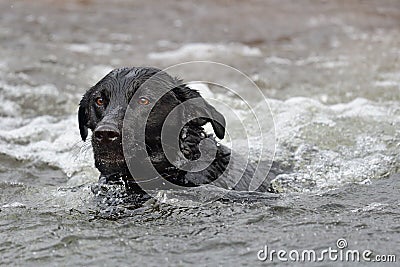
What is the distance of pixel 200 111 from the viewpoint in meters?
5.99

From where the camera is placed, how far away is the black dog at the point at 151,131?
17.7 feet

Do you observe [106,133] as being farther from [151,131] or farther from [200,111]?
[200,111]

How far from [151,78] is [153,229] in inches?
53.3

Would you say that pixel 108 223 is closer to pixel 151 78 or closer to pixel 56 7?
pixel 151 78

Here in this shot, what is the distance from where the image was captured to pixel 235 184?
6004 millimetres

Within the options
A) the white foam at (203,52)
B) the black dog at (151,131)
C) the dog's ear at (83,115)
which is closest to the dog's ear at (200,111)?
the black dog at (151,131)

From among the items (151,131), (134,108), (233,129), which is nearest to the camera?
(134,108)

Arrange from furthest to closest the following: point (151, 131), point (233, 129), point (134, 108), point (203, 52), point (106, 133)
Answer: point (203, 52), point (233, 129), point (151, 131), point (134, 108), point (106, 133)

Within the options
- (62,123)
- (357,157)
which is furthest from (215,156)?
(62,123)

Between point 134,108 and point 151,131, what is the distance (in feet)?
0.82

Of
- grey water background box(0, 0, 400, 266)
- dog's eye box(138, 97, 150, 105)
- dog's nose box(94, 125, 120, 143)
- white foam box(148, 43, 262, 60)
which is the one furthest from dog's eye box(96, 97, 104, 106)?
white foam box(148, 43, 262, 60)

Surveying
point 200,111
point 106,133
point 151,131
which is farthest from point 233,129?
point 106,133

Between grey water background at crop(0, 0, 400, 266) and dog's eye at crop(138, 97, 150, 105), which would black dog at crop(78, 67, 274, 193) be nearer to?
dog's eye at crop(138, 97, 150, 105)

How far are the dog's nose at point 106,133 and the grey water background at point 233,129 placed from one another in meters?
0.66
